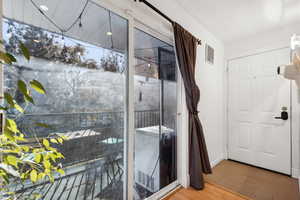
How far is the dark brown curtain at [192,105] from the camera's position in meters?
1.85

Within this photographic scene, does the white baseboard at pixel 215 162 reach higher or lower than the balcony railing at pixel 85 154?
lower

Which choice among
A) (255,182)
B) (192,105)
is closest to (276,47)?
(192,105)

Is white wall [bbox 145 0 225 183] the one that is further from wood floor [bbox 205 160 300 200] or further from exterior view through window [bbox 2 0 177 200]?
exterior view through window [bbox 2 0 177 200]

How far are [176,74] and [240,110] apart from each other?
5.57ft

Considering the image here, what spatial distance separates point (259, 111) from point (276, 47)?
113cm

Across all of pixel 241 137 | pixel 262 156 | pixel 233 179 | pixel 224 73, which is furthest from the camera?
pixel 224 73

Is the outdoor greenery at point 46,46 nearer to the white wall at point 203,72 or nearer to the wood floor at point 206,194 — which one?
the white wall at point 203,72

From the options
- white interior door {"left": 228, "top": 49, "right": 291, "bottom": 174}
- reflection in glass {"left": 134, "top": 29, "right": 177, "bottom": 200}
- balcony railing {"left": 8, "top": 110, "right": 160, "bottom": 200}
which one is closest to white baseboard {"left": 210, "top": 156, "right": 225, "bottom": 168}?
white interior door {"left": 228, "top": 49, "right": 291, "bottom": 174}

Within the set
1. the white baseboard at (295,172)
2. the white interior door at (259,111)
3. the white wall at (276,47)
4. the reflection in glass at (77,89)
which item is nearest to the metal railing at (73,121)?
the reflection in glass at (77,89)

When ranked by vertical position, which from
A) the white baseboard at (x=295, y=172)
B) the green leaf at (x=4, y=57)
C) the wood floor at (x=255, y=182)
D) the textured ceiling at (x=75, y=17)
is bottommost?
the wood floor at (x=255, y=182)

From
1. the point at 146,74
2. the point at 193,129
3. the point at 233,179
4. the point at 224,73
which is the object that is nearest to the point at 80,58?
the point at 146,74

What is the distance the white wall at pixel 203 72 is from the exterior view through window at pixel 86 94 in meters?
0.19

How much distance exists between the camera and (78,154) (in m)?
1.18

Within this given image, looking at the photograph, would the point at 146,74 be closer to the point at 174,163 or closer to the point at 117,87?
the point at 117,87
